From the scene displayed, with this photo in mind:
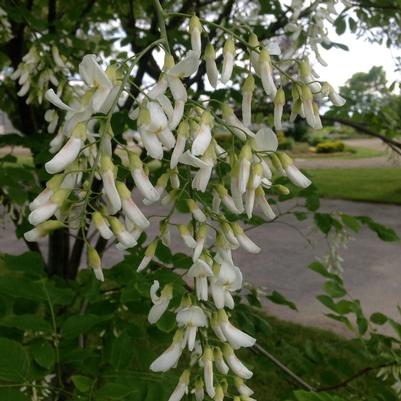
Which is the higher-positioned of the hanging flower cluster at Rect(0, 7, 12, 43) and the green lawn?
the hanging flower cluster at Rect(0, 7, 12, 43)

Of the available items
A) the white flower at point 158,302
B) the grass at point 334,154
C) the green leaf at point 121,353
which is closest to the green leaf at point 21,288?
the green leaf at point 121,353

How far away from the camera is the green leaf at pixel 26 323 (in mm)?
1248

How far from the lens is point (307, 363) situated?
218cm

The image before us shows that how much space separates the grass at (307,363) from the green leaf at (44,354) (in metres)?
0.71

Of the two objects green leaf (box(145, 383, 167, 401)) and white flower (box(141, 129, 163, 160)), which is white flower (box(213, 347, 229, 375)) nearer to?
green leaf (box(145, 383, 167, 401))

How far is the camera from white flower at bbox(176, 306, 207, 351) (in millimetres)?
956

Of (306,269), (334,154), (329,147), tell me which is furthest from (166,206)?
(329,147)

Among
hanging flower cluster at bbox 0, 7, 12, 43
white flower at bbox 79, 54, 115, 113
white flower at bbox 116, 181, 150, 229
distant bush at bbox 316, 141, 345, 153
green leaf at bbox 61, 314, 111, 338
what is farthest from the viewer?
distant bush at bbox 316, 141, 345, 153

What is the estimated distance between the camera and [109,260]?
22.9 feet

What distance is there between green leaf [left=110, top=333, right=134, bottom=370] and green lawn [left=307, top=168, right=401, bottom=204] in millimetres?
9676

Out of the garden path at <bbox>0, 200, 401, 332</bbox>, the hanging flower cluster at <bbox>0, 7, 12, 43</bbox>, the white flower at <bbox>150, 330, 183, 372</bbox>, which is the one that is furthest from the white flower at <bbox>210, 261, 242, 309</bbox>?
the garden path at <bbox>0, 200, 401, 332</bbox>

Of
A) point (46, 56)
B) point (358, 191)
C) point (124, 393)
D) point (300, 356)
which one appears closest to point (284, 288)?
point (300, 356)

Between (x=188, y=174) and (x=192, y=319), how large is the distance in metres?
0.28

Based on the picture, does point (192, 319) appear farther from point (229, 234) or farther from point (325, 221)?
point (325, 221)
